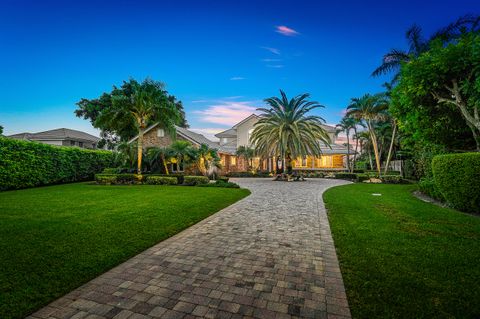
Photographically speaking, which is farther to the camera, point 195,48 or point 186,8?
point 195,48

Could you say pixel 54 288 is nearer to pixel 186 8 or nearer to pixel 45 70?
pixel 186 8

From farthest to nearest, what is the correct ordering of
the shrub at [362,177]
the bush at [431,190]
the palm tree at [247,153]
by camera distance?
the palm tree at [247,153], the shrub at [362,177], the bush at [431,190]

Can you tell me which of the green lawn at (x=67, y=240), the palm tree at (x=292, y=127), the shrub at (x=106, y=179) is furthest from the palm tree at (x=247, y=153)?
the green lawn at (x=67, y=240)

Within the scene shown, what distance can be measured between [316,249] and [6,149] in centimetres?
1951

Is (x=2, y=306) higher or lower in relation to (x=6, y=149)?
lower

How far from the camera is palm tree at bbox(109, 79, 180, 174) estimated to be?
60.6 feet

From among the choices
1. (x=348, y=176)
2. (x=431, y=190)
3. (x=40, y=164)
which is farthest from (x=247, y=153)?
(x=431, y=190)

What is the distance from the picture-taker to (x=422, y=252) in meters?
4.17

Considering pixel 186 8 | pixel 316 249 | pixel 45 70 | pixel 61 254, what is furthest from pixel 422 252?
pixel 45 70

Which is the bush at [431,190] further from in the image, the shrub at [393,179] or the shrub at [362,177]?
the shrub at [362,177]

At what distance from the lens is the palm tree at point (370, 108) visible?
78.0ft

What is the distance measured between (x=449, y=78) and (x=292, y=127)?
13.6 metres

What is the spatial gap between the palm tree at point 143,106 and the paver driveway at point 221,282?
16066mm

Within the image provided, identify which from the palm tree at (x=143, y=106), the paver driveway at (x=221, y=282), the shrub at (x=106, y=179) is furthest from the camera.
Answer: the palm tree at (x=143, y=106)
